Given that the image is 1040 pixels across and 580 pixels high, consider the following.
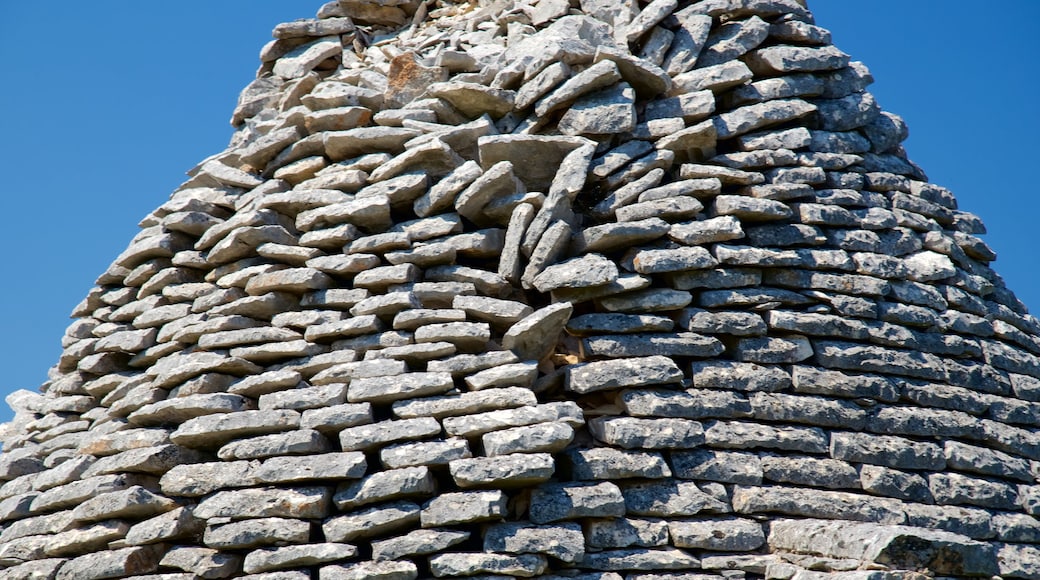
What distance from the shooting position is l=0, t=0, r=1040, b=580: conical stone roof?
Result: 4777 mm

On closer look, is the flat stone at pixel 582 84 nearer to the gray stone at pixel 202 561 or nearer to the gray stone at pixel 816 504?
the gray stone at pixel 816 504

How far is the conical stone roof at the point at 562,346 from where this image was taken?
4.78 meters

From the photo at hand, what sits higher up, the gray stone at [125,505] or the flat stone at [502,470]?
the flat stone at [502,470]

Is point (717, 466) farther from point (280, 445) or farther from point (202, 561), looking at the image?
point (202, 561)

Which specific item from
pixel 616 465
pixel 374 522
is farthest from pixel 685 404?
pixel 374 522

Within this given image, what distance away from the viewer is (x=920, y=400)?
219 inches

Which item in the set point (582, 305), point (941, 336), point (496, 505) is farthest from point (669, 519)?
point (941, 336)

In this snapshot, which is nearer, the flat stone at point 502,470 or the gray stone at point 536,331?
the flat stone at point 502,470

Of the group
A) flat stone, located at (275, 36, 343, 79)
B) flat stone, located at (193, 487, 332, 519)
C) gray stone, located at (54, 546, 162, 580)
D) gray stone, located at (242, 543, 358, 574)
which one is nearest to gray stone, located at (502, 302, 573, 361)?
flat stone, located at (193, 487, 332, 519)

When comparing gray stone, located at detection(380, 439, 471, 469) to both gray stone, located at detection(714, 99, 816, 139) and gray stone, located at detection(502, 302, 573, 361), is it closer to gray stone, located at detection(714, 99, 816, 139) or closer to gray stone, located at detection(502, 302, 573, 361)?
gray stone, located at detection(502, 302, 573, 361)

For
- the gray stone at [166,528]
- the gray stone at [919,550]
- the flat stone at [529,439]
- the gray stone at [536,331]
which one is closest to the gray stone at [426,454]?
the flat stone at [529,439]

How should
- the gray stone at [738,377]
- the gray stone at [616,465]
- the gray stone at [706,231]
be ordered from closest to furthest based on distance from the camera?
the gray stone at [616,465], the gray stone at [738,377], the gray stone at [706,231]

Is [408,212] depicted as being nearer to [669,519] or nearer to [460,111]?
[460,111]

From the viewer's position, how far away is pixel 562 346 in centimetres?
552
